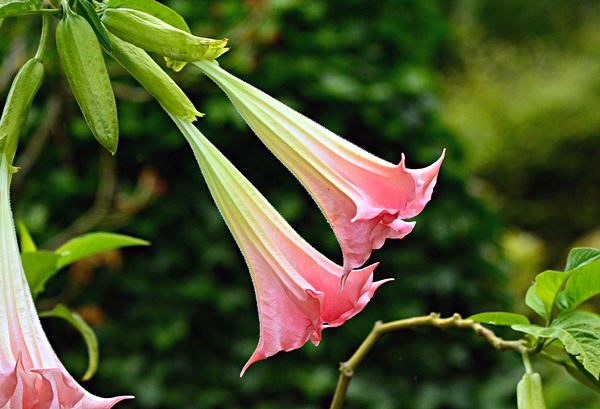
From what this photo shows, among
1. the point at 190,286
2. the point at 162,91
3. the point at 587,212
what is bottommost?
the point at 190,286

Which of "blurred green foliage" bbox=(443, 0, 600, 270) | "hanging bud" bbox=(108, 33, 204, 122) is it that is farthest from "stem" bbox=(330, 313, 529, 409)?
"blurred green foliage" bbox=(443, 0, 600, 270)

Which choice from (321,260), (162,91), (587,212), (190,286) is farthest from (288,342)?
(587,212)

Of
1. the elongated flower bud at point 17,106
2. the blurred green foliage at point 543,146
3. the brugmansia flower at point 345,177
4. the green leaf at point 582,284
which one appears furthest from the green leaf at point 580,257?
the blurred green foliage at point 543,146

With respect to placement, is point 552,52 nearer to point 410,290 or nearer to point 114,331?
point 410,290

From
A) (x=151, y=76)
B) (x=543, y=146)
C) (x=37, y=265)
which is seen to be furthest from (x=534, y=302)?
(x=543, y=146)

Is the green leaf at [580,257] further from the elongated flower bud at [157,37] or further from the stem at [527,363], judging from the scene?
the elongated flower bud at [157,37]

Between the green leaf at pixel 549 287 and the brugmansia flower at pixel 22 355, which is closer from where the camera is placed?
the brugmansia flower at pixel 22 355

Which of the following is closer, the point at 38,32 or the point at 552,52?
the point at 38,32
